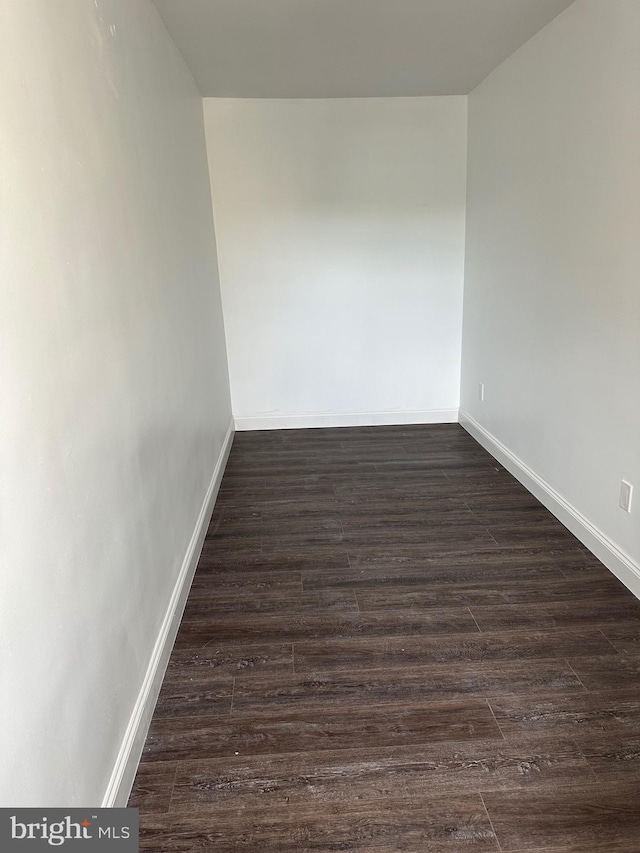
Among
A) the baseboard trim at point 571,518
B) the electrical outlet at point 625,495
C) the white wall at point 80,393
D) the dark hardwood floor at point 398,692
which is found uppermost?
the white wall at point 80,393

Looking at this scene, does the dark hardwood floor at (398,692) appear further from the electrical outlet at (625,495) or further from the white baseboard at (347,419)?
the white baseboard at (347,419)

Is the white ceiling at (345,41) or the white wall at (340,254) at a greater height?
the white ceiling at (345,41)

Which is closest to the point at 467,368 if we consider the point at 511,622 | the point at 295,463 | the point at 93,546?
the point at 295,463

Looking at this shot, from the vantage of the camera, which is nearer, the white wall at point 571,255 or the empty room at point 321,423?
the empty room at point 321,423

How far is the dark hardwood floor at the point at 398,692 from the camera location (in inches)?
55.3

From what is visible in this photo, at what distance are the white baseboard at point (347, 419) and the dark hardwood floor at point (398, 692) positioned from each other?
61.3 inches

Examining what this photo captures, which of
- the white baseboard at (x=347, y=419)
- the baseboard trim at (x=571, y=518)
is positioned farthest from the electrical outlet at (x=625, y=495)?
the white baseboard at (x=347, y=419)

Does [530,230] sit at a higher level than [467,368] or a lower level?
higher

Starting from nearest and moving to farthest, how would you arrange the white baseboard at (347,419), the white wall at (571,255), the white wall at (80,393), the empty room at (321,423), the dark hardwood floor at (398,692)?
the white wall at (80,393), the empty room at (321,423), the dark hardwood floor at (398,692), the white wall at (571,255), the white baseboard at (347,419)

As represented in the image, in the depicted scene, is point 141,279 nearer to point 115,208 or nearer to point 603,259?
point 115,208

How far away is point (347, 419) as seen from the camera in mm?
4598

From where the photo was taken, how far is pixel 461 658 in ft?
6.42

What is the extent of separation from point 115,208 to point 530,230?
230 cm

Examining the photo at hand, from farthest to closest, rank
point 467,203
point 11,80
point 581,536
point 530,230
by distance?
point 467,203 → point 530,230 → point 581,536 → point 11,80
